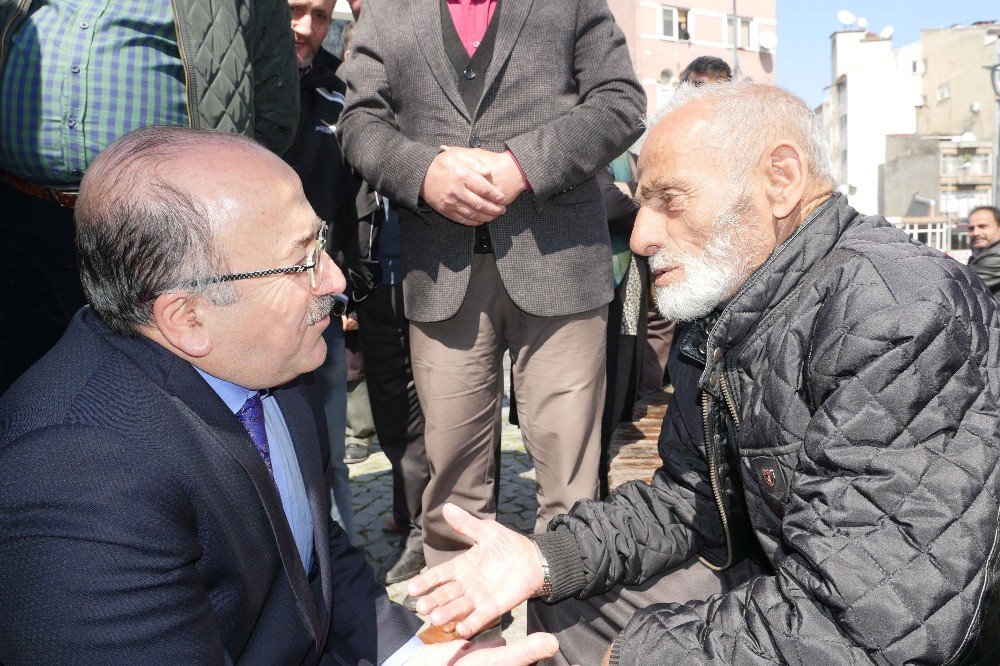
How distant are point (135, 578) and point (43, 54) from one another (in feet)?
5.69

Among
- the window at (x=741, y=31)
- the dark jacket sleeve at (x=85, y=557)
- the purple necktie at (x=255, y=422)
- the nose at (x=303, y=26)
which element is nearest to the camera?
the dark jacket sleeve at (x=85, y=557)

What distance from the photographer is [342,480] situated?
155 inches

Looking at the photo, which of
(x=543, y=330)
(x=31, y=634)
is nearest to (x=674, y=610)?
(x=31, y=634)

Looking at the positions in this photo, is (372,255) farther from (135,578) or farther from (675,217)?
(135,578)

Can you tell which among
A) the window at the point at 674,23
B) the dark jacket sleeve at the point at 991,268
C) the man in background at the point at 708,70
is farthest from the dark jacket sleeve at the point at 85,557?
the window at the point at 674,23

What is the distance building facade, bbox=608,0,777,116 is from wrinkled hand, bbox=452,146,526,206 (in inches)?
1458

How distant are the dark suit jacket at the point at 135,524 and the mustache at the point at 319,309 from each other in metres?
0.32

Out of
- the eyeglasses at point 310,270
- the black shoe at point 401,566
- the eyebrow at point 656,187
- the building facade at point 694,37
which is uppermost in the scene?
the building facade at point 694,37

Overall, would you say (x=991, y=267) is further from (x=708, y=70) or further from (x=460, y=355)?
(x=460, y=355)

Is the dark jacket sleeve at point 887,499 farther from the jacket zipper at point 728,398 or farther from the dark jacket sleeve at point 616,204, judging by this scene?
the dark jacket sleeve at point 616,204

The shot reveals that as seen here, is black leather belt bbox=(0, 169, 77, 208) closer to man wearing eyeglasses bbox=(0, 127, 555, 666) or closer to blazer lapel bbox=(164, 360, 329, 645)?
man wearing eyeglasses bbox=(0, 127, 555, 666)

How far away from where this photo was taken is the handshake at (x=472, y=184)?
299cm

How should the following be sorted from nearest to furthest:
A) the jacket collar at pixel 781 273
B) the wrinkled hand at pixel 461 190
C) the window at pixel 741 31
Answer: the jacket collar at pixel 781 273 → the wrinkled hand at pixel 461 190 → the window at pixel 741 31

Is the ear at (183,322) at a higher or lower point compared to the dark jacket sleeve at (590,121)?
lower
